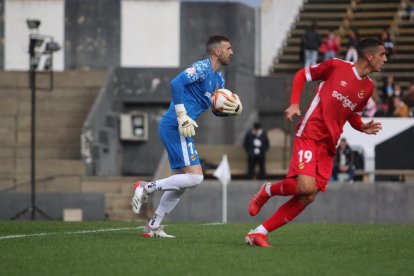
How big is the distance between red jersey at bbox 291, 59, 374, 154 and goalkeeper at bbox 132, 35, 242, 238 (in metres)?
1.43

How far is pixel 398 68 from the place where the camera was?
3878 centimetres

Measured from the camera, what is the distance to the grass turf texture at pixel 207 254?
36.0ft

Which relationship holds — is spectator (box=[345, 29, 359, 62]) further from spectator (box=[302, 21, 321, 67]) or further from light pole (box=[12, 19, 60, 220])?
light pole (box=[12, 19, 60, 220])

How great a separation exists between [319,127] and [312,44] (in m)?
22.9

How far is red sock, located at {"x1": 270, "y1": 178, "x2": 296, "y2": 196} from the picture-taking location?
1316 cm

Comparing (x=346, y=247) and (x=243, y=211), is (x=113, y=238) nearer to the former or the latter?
(x=346, y=247)

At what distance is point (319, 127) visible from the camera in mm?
13320

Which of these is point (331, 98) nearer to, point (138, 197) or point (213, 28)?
point (138, 197)

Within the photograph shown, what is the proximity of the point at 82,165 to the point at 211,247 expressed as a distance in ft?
66.2

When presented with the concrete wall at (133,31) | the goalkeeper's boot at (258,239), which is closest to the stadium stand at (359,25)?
the concrete wall at (133,31)

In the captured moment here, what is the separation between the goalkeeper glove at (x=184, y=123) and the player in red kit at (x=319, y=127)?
1.27 metres

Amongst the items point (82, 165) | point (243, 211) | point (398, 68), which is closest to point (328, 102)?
point (243, 211)

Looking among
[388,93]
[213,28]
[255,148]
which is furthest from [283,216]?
[213,28]

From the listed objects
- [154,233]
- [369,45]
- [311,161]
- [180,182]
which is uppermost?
[369,45]
